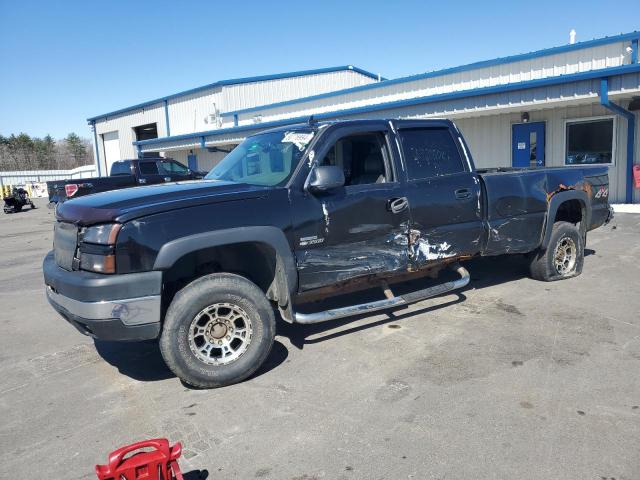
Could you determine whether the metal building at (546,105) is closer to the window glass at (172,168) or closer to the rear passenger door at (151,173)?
the window glass at (172,168)

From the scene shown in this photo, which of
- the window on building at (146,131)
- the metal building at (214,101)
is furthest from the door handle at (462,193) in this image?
the window on building at (146,131)

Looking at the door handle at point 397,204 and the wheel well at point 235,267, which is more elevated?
the door handle at point 397,204

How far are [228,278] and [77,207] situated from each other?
1.29m

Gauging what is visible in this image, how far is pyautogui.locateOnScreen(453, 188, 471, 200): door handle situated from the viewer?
17.1 ft

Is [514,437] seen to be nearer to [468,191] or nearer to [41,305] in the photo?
[468,191]

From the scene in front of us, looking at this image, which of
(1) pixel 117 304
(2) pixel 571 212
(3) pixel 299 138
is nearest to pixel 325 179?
(3) pixel 299 138

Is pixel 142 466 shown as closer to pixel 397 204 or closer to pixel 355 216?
pixel 355 216

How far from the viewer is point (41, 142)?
74688 mm

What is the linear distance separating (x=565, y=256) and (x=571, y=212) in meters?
0.63

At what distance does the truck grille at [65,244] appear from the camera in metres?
3.89

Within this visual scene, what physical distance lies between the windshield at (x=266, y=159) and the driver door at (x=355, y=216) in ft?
0.85

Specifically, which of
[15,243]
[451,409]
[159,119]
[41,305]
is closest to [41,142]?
[159,119]

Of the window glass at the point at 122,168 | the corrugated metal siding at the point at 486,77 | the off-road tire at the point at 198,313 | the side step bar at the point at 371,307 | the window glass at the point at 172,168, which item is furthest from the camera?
the window glass at the point at 172,168

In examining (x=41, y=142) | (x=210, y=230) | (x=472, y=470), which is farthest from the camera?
(x=41, y=142)
